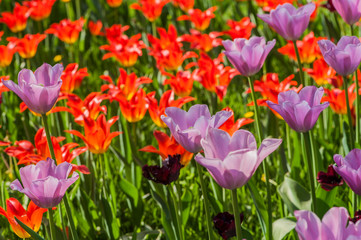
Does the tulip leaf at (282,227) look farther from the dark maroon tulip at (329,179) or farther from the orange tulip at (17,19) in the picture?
the orange tulip at (17,19)

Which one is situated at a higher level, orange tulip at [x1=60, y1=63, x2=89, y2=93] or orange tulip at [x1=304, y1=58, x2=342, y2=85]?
orange tulip at [x1=60, y1=63, x2=89, y2=93]

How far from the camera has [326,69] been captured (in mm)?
2484

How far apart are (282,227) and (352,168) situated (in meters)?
0.48

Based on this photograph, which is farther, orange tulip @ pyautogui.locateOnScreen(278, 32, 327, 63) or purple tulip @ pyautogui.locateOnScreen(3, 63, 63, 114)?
orange tulip @ pyautogui.locateOnScreen(278, 32, 327, 63)

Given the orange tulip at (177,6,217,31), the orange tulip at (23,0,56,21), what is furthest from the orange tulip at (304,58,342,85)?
the orange tulip at (23,0,56,21)

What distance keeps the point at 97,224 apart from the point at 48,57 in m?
1.83

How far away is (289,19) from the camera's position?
1.85m

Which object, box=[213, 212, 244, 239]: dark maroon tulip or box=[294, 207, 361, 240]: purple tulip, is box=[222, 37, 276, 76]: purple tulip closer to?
box=[213, 212, 244, 239]: dark maroon tulip

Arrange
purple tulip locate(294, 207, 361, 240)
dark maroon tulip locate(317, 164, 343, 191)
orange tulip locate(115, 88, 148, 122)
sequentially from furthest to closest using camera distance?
orange tulip locate(115, 88, 148, 122) < dark maroon tulip locate(317, 164, 343, 191) < purple tulip locate(294, 207, 361, 240)

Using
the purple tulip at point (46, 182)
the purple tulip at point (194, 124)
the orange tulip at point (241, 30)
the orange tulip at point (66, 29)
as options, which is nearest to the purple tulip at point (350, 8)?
the purple tulip at point (194, 124)

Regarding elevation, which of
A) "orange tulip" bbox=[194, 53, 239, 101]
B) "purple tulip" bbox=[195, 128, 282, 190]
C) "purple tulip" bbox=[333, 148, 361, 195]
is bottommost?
"orange tulip" bbox=[194, 53, 239, 101]

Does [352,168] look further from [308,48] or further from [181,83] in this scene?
[308,48]

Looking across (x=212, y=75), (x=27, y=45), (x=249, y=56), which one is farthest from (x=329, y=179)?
(x=27, y=45)

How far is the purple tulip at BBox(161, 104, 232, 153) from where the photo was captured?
4.16 feet
